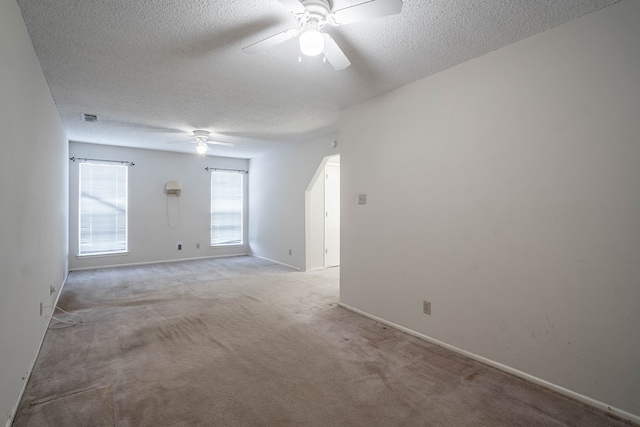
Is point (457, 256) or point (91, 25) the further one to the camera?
point (457, 256)

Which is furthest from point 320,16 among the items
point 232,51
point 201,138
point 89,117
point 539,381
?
point 89,117

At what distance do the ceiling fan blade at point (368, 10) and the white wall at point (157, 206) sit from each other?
6.18 m

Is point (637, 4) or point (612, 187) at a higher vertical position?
point (637, 4)

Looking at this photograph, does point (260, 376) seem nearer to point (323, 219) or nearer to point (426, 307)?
point (426, 307)

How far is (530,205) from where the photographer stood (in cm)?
226

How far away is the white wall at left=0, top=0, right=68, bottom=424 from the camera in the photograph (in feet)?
5.61

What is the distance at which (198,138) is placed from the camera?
5.17 m

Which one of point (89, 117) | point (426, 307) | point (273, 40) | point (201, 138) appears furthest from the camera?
point (201, 138)

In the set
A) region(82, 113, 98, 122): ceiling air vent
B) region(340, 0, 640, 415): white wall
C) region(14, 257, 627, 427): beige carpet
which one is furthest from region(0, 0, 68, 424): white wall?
region(340, 0, 640, 415): white wall

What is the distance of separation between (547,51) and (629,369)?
6.88ft

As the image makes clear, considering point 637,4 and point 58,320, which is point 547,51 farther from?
point 58,320

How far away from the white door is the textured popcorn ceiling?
7.41 feet

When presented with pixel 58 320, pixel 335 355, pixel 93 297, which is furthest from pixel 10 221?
pixel 93 297

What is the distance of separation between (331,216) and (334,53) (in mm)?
4488
